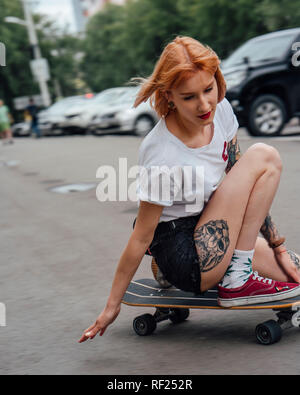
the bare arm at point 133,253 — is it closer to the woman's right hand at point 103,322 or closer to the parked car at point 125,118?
the woman's right hand at point 103,322

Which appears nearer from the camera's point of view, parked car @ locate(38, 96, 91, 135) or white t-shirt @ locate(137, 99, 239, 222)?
white t-shirt @ locate(137, 99, 239, 222)

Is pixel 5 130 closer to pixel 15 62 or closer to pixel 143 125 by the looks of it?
pixel 143 125

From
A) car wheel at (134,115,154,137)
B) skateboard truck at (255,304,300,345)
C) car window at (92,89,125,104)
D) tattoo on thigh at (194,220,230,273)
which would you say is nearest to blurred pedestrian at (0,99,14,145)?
car window at (92,89,125,104)

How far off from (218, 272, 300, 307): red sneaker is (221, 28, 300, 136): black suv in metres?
9.07

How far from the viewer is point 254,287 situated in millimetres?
3016

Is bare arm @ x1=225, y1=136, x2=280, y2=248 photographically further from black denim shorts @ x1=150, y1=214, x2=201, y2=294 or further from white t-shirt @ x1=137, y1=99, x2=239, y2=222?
black denim shorts @ x1=150, y1=214, x2=201, y2=294

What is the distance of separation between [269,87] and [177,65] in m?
9.51

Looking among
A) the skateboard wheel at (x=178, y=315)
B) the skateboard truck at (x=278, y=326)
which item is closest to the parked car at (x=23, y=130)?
the skateboard wheel at (x=178, y=315)

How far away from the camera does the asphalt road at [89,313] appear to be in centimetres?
293

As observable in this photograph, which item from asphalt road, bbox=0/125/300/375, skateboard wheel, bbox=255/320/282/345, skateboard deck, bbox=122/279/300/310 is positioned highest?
skateboard deck, bbox=122/279/300/310

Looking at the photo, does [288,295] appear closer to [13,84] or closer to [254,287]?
[254,287]

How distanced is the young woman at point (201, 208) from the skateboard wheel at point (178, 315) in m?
0.34

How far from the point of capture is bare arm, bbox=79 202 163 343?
2898 mm

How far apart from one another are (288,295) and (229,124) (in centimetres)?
88
